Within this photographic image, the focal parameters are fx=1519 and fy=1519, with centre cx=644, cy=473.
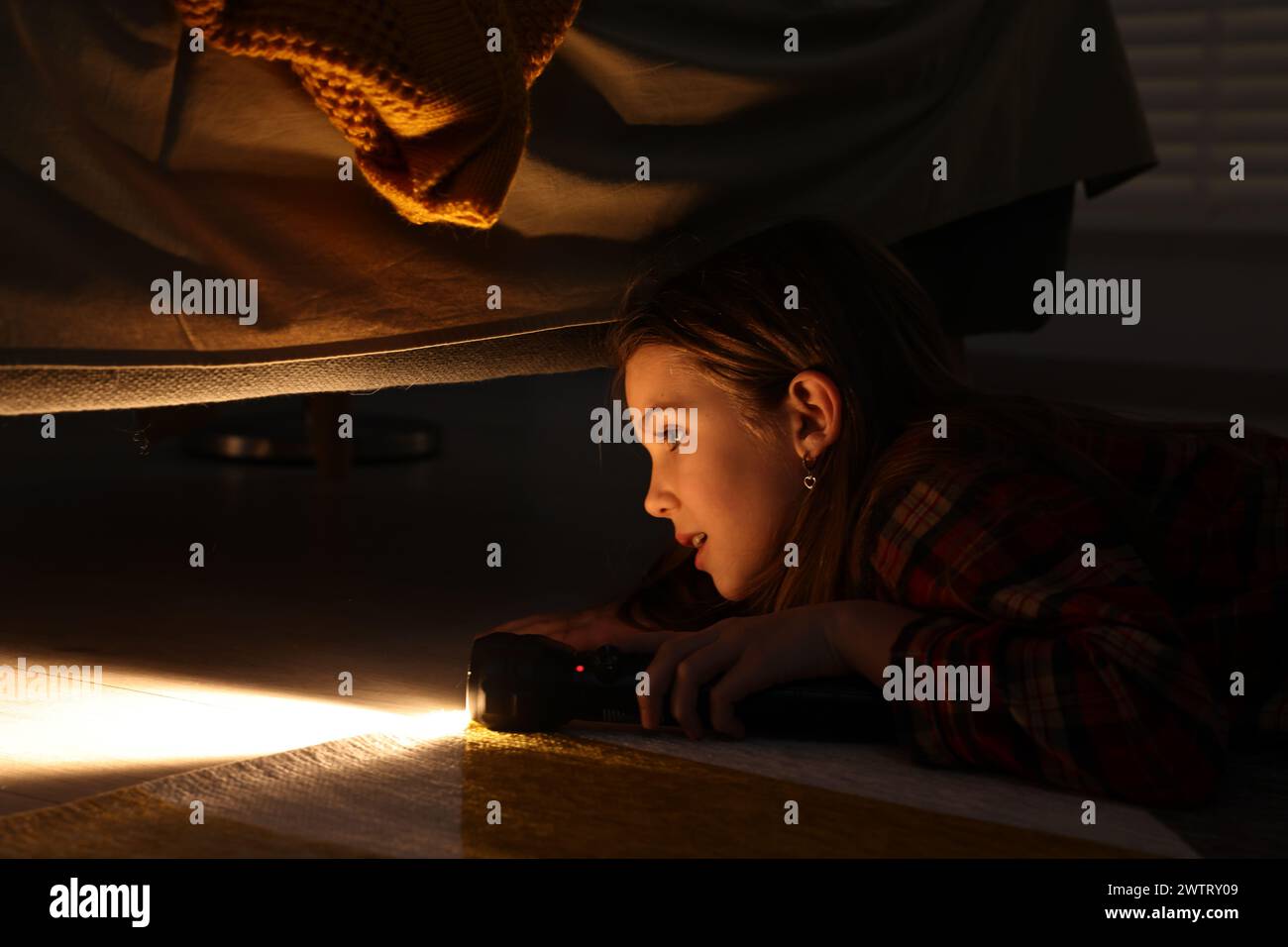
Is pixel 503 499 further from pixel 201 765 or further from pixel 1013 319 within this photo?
pixel 201 765

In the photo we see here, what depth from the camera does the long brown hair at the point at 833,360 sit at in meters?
1.01

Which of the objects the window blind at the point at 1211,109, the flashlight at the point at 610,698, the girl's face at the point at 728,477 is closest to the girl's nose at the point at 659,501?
the girl's face at the point at 728,477

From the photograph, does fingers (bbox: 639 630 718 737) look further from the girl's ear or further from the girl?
the girl's ear

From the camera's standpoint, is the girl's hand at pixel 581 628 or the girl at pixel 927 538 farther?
the girl's hand at pixel 581 628

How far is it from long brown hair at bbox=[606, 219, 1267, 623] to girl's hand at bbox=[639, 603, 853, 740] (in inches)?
2.7

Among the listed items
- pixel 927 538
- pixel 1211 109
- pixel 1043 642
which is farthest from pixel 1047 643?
pixel 1211 109

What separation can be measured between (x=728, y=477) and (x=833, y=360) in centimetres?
11

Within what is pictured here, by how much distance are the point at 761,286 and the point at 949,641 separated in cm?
32

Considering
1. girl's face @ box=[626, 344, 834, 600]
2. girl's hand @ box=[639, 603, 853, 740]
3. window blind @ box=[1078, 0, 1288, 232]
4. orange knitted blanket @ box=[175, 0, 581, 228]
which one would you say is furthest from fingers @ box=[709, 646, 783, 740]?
window blind @ box=[1078, 0, 1288, 232]

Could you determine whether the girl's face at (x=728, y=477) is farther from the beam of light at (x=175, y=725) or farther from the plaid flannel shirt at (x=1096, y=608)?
the beam of light at (x=175, y=725)

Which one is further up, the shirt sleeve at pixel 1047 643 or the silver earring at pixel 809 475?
the silver earring at pixel 809 475
